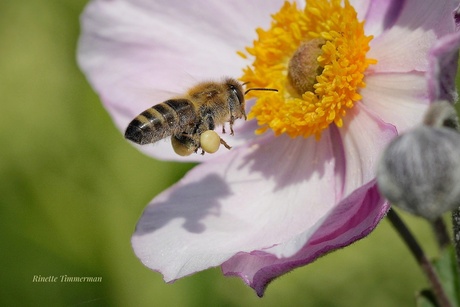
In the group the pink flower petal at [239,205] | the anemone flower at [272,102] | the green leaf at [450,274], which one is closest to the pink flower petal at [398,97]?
the anemone flower at [272,102]

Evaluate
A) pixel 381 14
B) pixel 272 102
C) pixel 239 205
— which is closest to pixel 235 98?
pixel 272 102

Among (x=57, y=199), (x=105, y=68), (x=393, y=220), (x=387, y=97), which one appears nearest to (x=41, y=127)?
(x=57, y=199)

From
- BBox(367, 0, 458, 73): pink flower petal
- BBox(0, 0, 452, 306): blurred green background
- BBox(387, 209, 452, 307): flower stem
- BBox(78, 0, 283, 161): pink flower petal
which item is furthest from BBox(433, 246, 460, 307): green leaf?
BBox(0, 0, 452, 306): blurred green background

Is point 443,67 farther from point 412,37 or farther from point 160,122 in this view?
point 160,122

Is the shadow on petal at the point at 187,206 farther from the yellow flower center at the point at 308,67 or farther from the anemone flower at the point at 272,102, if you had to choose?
the yellow flower center at the point at 308,67

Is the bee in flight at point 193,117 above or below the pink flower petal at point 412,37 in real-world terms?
below

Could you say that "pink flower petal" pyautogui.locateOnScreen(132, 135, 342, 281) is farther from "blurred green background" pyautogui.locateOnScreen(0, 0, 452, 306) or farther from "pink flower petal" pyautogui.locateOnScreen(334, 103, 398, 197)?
"blurred green background" pyautogui.locateOnScreen(0, 0, 452, 306)
